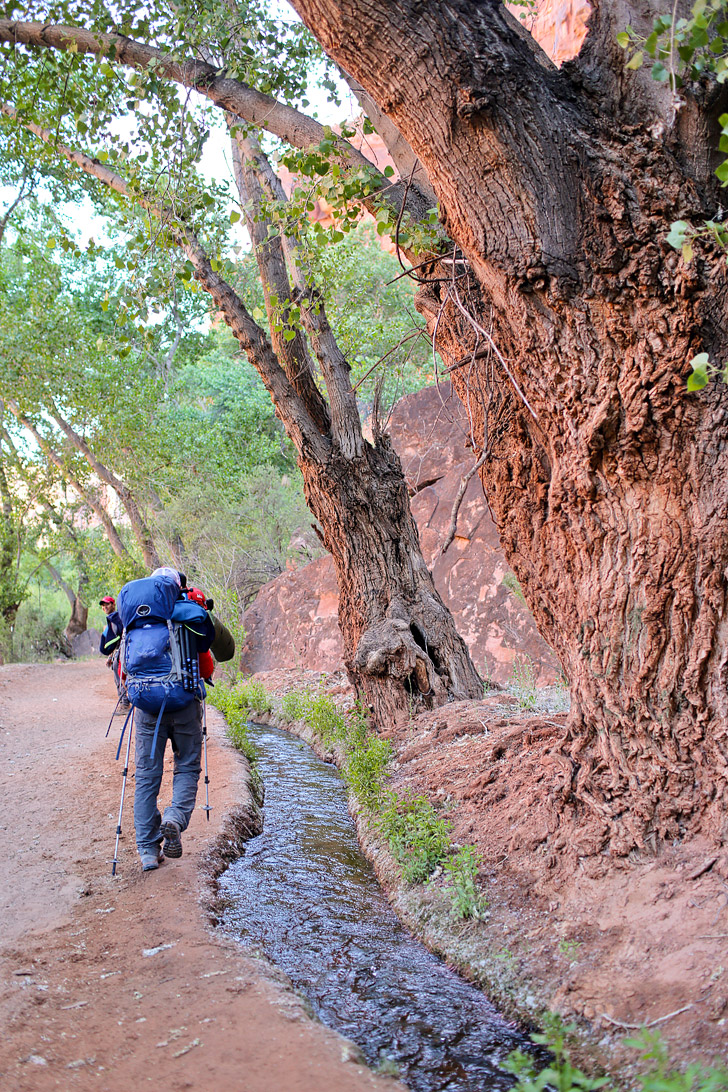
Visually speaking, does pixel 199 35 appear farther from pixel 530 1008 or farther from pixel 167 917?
pixel 530 1008

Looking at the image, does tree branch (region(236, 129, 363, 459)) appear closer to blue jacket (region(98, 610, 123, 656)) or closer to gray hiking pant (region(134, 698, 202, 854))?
blue jacket (region(98, 610, 123, 656))

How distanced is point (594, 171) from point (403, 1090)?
13.5ft

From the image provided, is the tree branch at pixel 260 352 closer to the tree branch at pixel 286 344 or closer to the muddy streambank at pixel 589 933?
the tree branch at pixel 286 344

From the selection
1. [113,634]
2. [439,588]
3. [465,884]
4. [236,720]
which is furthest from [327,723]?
[465,884]

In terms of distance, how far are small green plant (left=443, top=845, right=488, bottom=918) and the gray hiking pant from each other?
1.75 meters

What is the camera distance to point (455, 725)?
24.2ft

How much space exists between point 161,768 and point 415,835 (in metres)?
1.72

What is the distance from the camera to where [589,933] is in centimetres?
372

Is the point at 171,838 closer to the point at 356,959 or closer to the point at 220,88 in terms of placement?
the point at 356,959

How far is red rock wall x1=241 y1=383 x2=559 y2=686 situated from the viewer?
448 inches

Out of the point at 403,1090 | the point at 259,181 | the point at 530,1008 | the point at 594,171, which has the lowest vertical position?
the point at 530,1008

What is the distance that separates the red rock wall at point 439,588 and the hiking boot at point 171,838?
5407 millimetres

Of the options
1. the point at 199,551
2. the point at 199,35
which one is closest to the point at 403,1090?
the point at 199,35

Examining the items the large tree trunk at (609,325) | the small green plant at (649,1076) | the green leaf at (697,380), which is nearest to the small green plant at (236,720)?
the large tree trunk at (609,325)
